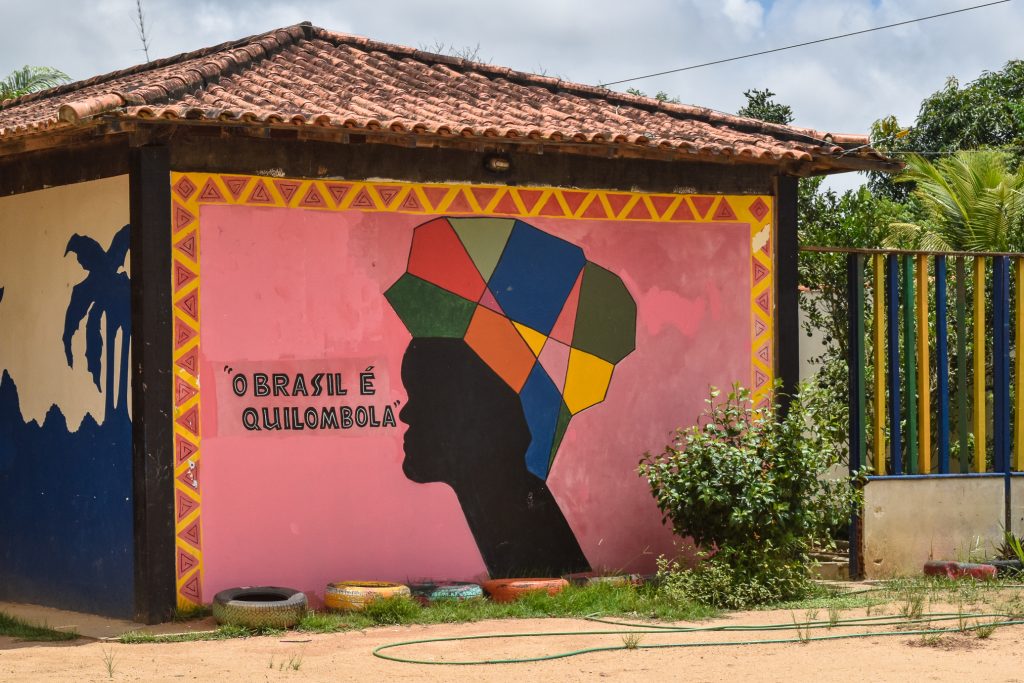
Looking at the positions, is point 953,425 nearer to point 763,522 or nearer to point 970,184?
point 763,522

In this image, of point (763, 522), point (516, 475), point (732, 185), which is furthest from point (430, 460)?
point (732, 185)

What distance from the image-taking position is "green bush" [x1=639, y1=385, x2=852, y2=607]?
10281 millimetres

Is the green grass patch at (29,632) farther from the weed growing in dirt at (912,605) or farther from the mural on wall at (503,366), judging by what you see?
the weed growing in dirt at (912,605)

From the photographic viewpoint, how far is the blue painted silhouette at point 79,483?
9.87 metres

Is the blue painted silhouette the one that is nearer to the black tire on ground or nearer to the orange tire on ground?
the black tire on ground

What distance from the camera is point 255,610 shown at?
9242 millimetres

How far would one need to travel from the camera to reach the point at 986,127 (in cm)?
2922

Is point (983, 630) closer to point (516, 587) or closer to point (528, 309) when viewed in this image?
point (516, 587)

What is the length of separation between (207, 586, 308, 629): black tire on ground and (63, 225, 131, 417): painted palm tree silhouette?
1499mm

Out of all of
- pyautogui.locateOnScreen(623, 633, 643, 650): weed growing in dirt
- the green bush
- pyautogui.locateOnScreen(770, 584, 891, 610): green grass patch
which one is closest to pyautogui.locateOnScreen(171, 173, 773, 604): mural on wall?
the green bush

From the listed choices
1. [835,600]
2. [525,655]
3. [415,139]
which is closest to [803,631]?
[835,600]

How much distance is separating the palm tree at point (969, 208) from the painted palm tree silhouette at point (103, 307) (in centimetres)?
1012

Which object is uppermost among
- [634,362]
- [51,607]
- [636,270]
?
[636,270]

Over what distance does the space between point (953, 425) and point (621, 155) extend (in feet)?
15.1
